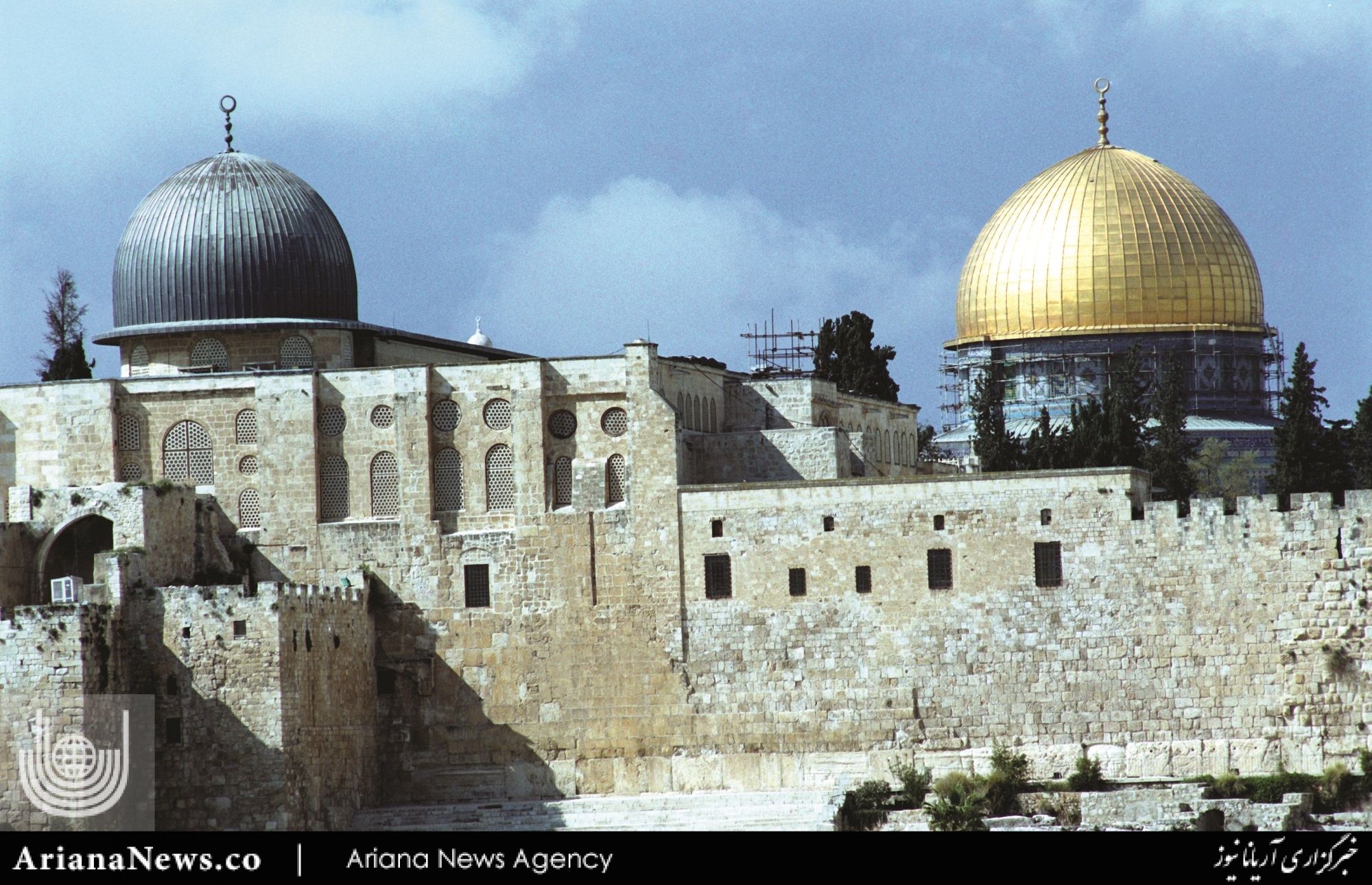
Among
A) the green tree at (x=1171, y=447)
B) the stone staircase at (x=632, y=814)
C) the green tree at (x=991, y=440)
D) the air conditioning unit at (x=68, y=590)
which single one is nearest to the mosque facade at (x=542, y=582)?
the air conditioning unit at (x=68, y=590)

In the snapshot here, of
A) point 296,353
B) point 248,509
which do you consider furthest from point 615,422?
point 248,509

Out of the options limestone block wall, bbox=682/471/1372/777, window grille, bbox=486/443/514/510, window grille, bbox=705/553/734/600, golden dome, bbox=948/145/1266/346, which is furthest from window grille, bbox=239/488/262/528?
golden dome, bbox=948/145/1266/346

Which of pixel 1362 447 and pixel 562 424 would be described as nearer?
pixel 562 424

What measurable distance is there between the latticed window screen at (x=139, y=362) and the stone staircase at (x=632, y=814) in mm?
10096

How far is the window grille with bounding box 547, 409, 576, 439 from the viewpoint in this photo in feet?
155

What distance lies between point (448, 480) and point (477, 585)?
81.4 inches

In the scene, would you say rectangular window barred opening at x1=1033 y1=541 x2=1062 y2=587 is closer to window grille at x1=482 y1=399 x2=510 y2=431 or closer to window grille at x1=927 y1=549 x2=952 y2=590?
window grille at x1=927 y1=549 x2=952 y2=590

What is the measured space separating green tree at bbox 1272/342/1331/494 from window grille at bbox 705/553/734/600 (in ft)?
40.7

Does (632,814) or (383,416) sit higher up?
(383,416)

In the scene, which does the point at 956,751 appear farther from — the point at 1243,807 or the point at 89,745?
the point at 89,745

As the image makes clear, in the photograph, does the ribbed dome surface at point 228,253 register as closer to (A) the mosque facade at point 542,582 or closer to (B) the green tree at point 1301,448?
(A) the mosque facade at point 542,582

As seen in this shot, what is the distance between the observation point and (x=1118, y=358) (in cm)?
6347

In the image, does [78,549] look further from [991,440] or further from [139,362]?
[991,440]

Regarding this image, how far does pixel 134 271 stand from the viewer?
50375 millimetres
